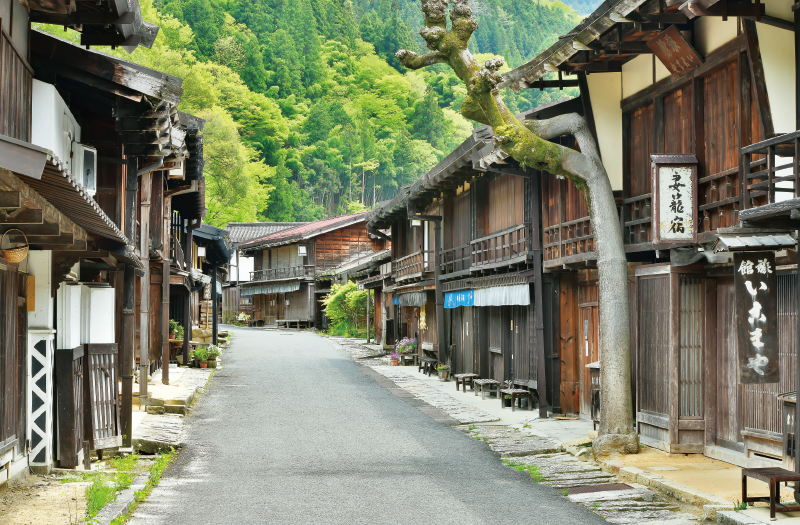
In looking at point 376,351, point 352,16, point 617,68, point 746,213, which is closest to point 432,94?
point 352,16

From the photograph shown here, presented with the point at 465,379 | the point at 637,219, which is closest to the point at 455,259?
the point at 465,379

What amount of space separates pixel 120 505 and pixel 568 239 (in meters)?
9.88

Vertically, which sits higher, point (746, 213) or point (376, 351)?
point (746, 213)

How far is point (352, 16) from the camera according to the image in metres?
102

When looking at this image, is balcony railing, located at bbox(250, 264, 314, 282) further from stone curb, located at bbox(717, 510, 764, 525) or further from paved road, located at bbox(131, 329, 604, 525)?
stone curb, located at bbox(717, 510, 764, 525)

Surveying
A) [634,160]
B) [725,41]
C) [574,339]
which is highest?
[725,41]

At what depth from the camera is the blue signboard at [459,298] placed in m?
22.6

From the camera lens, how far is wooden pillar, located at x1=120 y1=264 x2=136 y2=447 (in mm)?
12734

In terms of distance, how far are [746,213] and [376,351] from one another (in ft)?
97.5

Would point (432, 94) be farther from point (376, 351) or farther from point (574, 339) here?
point (574, 339)

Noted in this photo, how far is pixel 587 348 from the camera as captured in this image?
16.6m

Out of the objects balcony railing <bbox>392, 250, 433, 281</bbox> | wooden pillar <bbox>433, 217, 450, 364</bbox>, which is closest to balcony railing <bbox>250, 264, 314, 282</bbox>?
balcony railing <bbox>392, 250, 433, 281</bbox>

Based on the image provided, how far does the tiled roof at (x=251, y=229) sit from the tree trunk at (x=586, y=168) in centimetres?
6046

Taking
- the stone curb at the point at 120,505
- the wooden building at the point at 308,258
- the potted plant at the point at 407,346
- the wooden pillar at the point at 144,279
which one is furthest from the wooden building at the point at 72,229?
the wooden building at the point at 308,258
